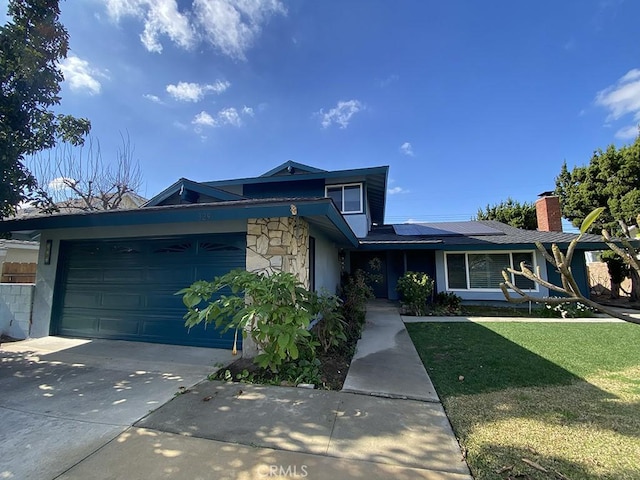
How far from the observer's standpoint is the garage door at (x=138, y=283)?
5703mm

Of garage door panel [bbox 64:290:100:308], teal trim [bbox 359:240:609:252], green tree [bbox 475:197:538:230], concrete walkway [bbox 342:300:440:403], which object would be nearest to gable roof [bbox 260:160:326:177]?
teal trim [bbox 359:240:609:252]

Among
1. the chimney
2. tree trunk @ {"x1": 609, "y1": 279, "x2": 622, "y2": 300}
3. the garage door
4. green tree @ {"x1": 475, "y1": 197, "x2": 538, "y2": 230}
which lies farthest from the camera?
green tree @ {"x1": 475, "y1": 197, "x2": 538, "y2": 230}

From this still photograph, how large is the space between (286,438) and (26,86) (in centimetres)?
766

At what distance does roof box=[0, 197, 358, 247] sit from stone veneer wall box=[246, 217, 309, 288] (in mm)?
444

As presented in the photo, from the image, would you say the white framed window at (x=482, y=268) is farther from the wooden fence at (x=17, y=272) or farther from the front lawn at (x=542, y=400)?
the wooden fence at (x=17, y=272)

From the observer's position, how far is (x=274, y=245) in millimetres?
5188

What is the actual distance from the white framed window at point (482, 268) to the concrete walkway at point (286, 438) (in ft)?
30.6

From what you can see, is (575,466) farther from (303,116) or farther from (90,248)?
(303,116)

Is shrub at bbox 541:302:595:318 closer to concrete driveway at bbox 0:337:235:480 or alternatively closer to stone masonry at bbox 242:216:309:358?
stone masonry at bbox 242:216:309:358

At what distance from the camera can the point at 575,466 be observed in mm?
2336

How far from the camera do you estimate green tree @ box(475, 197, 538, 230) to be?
22922 millimetres

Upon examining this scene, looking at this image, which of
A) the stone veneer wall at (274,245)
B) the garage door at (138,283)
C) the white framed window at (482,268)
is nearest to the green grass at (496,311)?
the white framed window at (482,268)

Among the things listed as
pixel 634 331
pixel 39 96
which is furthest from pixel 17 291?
pixel 634 331

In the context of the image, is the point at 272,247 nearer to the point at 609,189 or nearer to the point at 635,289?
the point at 635,289
